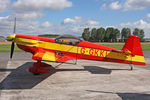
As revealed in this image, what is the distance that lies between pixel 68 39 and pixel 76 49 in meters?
0.84

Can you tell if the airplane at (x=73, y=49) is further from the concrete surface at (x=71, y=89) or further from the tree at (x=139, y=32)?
the tree at (x=139, y=32)

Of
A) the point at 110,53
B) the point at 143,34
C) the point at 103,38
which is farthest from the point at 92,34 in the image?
the point at 110,53

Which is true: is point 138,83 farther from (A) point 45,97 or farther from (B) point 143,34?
(B) point 143,34

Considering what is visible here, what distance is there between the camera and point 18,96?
5.31 m

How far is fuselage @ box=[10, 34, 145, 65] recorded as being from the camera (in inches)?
342

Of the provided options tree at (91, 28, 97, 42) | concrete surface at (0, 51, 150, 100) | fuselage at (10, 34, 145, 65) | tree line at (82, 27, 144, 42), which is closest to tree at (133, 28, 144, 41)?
tree line at (82, 27, 144, 42)

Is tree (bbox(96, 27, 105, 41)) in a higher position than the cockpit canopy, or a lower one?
higher

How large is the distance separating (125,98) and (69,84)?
8.78ft

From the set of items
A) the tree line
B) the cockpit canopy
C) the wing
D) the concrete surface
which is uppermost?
the tree line

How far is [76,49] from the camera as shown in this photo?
9.41 metres

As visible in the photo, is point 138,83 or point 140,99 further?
point 138,83

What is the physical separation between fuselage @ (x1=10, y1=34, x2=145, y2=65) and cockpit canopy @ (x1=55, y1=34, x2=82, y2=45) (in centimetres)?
13

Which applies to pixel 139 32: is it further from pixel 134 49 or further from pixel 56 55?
pixel 56 55

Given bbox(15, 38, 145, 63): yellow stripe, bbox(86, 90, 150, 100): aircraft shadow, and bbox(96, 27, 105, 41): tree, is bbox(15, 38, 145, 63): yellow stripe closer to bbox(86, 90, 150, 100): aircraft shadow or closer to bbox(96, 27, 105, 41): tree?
bbox(86, 90, 150, 100): aircraft shadow
